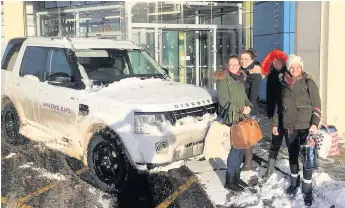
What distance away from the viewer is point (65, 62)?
5809 millimetres

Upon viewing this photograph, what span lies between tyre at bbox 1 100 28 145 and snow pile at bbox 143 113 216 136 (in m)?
3.14

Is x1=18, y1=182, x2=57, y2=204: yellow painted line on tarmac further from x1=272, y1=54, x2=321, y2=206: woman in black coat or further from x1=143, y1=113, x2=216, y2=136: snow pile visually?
x1=272, y1=54, x2=321, y2=206: woman in black coat

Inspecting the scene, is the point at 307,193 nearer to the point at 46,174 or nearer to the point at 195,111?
the point at 195,111

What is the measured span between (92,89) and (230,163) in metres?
2.06

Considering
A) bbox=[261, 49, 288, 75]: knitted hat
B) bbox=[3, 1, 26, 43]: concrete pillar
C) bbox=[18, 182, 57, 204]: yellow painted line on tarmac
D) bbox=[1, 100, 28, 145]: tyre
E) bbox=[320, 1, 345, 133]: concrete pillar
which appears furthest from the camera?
bbox=[3, 1, 26, 43]: concrete pillar

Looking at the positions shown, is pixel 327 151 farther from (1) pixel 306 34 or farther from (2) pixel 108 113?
(1) pixel 306 34

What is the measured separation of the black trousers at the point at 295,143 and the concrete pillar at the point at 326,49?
3.40m

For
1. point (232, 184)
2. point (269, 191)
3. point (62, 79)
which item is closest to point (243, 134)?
point (232, 184)

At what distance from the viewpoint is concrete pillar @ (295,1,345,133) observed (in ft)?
25.1

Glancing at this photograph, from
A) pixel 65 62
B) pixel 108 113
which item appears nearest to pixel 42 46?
pixel 65 62

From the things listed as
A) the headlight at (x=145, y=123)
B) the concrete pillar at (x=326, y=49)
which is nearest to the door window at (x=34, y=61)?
the headlight at (x=145, y=123)

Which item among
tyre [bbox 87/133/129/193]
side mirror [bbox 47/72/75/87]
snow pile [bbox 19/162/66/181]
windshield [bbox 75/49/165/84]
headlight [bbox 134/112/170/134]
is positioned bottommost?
snow pile [bbox 19/162/66/181]

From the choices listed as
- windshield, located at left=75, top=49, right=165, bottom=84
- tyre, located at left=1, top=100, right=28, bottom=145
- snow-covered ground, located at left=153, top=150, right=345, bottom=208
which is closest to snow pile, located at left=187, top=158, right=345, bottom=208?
snow-covered ground, located at left=153, top=150, right=345, bottom=208

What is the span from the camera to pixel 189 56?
1348cm
